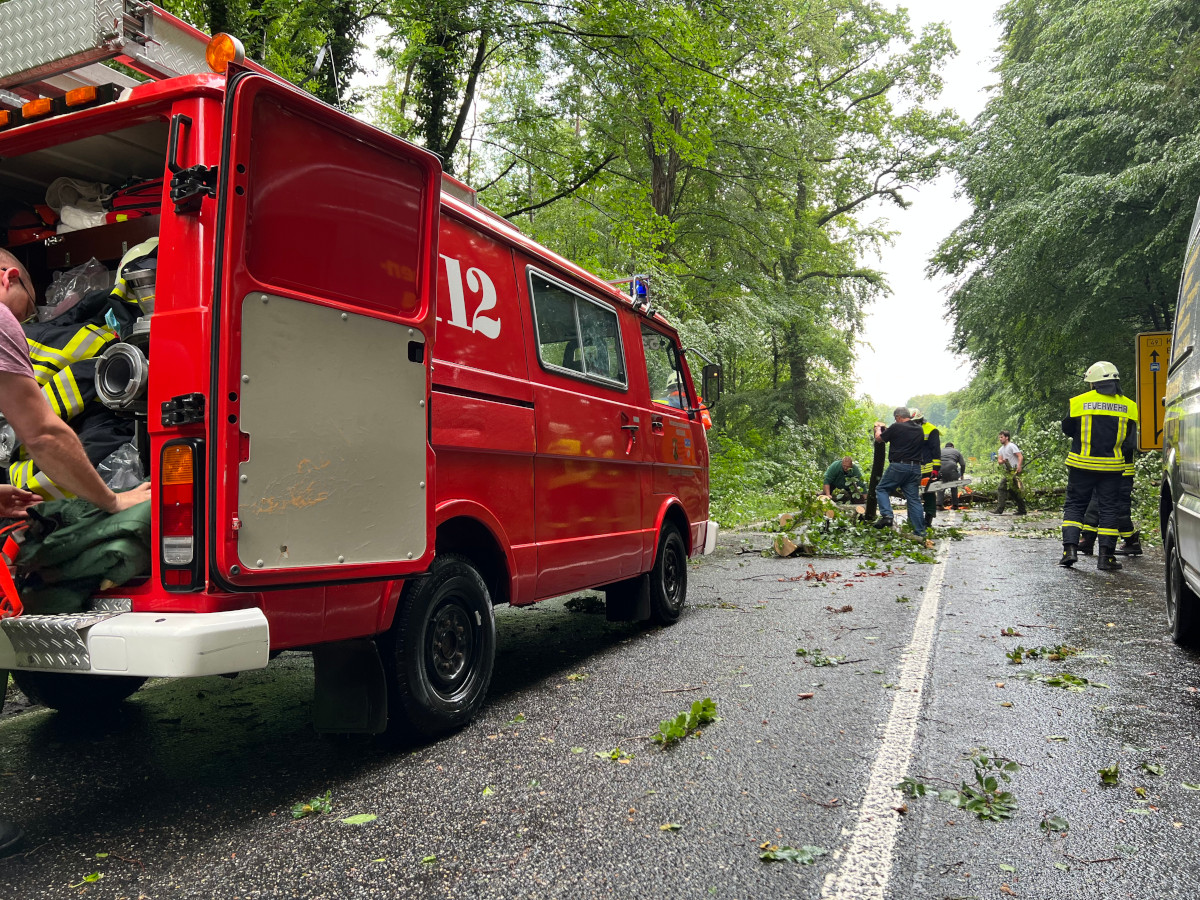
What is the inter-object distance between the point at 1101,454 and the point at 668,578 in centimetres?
521

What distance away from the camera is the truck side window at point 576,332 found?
4.93m

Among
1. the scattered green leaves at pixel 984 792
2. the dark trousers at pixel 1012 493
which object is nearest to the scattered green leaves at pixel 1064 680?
the scattered green leaves at pixel 984 792

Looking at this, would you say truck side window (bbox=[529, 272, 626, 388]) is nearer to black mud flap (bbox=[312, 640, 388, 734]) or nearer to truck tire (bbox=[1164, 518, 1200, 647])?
black mud flap (bbox=[312, 640, 388, 734])

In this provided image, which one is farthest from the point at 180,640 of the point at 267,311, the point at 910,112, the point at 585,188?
the point at 910,112

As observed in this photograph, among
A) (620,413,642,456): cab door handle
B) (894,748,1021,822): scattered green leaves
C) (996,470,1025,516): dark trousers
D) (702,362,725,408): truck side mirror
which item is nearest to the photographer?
(894,748,1021,822): scattered green leaves

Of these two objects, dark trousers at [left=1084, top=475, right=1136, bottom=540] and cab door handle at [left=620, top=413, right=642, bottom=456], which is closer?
cab door handle at [left=620, top=413, right=642, bottom=456]

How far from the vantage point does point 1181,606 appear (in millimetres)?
5184

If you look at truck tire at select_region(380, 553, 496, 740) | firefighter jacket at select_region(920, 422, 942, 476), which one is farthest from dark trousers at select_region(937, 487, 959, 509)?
truck tire at select_region(380, 553, 496, 740)

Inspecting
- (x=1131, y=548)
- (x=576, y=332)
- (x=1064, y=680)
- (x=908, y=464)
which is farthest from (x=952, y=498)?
(x=576, y=332)

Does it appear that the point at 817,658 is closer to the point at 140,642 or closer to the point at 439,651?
the point at 439,651

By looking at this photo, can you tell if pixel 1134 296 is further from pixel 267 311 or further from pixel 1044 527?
pixel 267 311

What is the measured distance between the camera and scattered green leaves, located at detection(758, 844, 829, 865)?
257 cm

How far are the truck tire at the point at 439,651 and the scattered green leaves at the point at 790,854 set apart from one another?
5.31ft

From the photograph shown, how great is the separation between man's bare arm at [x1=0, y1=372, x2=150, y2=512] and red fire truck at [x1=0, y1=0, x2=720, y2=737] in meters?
0.27
